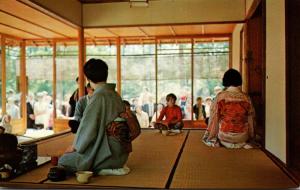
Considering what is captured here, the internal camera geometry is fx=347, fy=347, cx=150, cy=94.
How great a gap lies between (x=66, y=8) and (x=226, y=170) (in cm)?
379

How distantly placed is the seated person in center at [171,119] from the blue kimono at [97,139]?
97.7 inches

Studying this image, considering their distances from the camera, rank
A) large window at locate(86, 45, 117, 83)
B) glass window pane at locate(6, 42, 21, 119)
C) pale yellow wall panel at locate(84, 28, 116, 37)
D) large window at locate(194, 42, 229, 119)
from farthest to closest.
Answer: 1. large window at locate(86, 45, 117, 83)
2. large window at locate(194, 42, 229, 119)
3. glass window pane at locate(6, 42, 21, 119)
4. pale yellow wall panel at locate(84, 28, 116, 37)

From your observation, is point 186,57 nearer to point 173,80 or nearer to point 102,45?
point 173,80

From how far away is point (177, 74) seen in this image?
718 centimetres

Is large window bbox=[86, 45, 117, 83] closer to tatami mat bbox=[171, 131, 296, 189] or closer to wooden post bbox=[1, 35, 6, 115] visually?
wooden post bbox=[1, 35, 6, 115]

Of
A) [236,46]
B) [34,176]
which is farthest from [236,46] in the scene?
[34,176]

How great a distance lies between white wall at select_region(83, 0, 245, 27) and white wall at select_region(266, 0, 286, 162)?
2029 mm

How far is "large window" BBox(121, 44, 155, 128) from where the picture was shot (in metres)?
7.31

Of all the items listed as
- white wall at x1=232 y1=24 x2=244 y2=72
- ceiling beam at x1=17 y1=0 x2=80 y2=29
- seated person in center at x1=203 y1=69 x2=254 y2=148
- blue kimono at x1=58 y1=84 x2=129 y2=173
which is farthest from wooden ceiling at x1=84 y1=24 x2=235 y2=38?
blue kimono at x1=58 y1=84 x2=129 y2=173

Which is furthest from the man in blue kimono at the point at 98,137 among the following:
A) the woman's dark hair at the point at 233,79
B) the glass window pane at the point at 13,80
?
the glass window pane at the point at 13,80

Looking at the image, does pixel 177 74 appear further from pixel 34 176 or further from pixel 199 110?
pixel 34 176

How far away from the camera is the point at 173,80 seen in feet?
23.6
